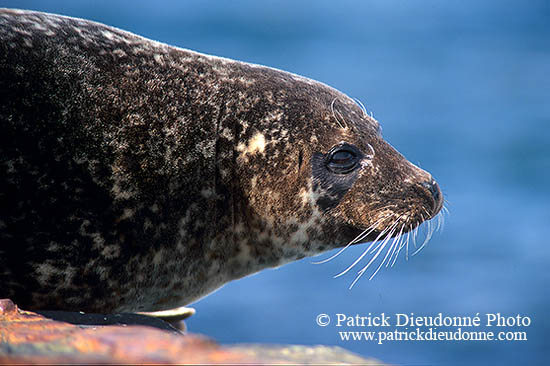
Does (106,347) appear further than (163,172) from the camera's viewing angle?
No

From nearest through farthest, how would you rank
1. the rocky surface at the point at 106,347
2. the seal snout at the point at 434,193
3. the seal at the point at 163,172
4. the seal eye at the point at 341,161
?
1. the rocky surface at the point at 106,347
2. the seal at the point at 163,172
3. the seal eye at the point at 341,161
4. the seal snout at the point at 434,193

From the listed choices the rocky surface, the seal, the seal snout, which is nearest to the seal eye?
the seal

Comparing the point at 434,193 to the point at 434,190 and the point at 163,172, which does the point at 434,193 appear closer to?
the point at 434,190

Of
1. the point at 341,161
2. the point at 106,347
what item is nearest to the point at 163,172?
the point at 341,161

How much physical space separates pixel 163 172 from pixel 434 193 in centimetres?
180

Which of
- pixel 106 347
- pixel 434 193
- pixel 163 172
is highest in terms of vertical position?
pixel 434 193

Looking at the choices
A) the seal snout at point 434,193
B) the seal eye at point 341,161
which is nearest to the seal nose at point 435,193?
the seal snout at point 434,193

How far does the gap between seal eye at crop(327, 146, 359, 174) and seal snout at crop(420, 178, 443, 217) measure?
19.9 inches

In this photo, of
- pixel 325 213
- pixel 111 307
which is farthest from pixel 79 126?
pixel 325 213

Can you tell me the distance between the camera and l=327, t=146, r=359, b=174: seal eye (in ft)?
13.7

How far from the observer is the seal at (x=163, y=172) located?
3355 millimetres

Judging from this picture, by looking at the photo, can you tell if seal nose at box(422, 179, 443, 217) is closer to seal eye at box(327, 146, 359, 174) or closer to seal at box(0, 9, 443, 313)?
seal at box(0, 9, 443, 313)

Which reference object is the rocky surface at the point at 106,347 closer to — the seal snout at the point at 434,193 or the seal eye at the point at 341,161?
the seal eye at the point at 341,161

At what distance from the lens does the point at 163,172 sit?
12.2ft
